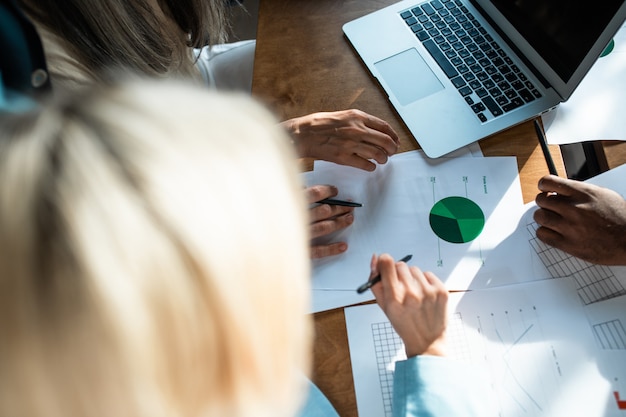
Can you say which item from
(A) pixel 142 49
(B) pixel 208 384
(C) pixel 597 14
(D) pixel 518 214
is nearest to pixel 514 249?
(D) pixel 518 214

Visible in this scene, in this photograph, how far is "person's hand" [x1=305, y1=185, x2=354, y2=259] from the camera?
617mm

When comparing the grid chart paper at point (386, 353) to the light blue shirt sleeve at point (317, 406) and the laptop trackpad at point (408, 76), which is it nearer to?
the light blue shirt sleeve at point (317, 406)

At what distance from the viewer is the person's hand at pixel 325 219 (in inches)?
24.3

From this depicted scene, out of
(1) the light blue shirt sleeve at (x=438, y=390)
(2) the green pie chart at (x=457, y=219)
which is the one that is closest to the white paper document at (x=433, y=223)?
(2) the green pie chart at (x=457, y=219)

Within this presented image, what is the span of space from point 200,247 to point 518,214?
486mm

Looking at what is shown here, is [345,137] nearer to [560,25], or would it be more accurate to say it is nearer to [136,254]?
[560,25]

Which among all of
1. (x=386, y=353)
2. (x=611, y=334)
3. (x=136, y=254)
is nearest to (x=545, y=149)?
(x=611, y=334)

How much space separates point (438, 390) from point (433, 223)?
8.3 inches

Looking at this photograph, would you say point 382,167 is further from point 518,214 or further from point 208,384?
point 208,384

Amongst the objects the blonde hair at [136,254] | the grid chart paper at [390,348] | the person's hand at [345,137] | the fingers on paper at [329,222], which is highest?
the blonde hair at [136,254]

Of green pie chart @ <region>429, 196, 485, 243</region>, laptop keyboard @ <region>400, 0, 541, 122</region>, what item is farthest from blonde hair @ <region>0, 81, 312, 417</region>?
laptop keyboard @ <region>400, 0, 541, 122</region>

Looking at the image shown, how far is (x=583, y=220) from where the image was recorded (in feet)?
1.94

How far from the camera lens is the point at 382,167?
26.7 inches

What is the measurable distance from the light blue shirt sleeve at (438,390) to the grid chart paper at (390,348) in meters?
0.02
